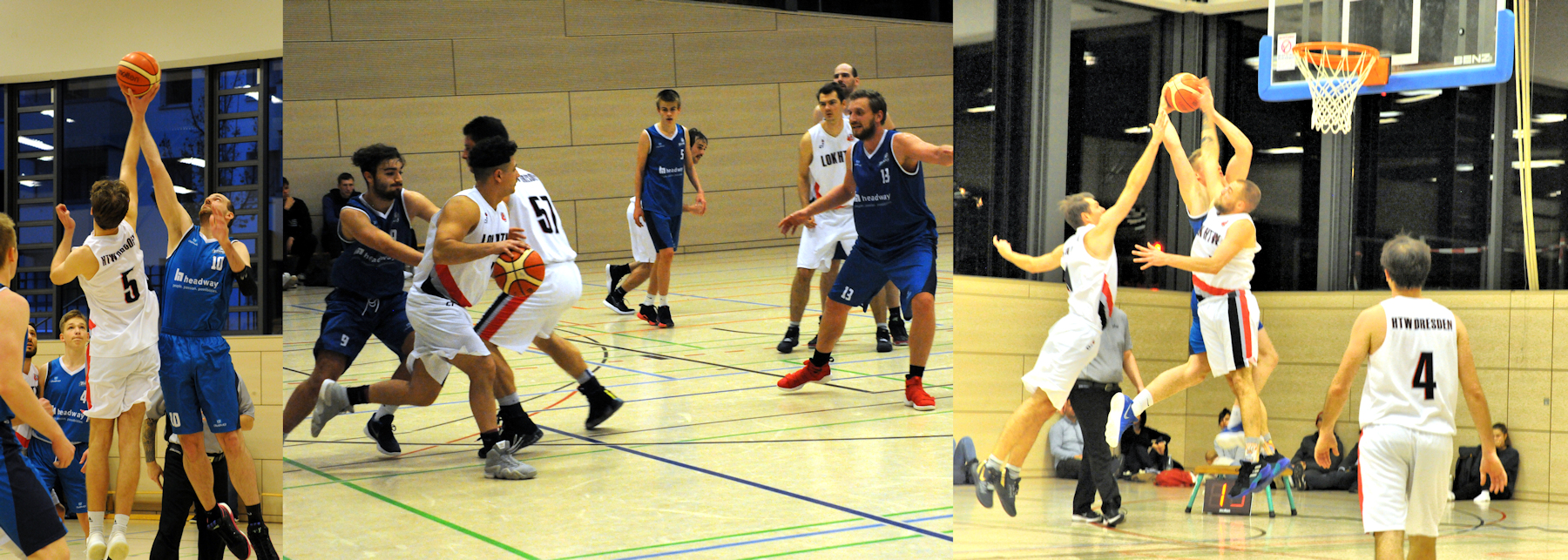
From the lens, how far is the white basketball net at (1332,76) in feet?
18.0

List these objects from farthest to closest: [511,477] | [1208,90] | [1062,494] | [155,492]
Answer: [1208,90] → [1062,494] → [155,492] → [511,477]

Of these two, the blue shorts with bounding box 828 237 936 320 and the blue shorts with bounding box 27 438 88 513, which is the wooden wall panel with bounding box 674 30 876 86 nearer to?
the blue shorts with bounding box 828 237 936 320

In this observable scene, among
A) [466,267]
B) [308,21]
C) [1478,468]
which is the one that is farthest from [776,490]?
[1478,468]

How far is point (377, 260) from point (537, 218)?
54 centimetres

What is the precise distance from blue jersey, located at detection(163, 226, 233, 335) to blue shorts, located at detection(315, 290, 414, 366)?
2.32 feet

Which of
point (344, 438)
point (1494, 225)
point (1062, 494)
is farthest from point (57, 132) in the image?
point (1494, 225)

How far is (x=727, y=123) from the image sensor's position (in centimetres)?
374

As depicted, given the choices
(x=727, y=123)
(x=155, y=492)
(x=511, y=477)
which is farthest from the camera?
(x=155, y=492)

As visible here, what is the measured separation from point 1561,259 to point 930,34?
4.26m

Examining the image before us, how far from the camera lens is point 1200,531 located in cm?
478

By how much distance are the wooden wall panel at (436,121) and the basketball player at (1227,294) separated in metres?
2.79

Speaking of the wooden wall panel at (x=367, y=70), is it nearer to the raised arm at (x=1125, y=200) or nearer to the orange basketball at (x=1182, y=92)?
the raised arm at (x=1125, y=200)

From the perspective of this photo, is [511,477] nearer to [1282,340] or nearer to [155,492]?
[155,492]

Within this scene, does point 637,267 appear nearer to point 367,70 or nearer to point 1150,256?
point 367,70
